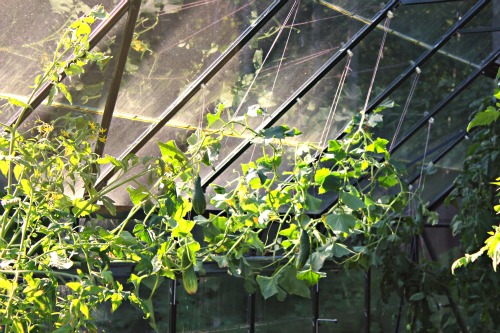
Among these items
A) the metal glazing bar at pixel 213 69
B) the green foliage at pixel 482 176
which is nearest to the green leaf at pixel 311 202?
the metal glazing bar at pixel 213 69

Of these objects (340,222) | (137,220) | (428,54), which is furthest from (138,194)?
(428,54)

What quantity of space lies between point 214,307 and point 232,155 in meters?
1.47

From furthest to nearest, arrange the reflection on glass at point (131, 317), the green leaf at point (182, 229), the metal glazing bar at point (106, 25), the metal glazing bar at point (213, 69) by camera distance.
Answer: the reflection on glass at point (131, 317) < the metal glazing bar at point (213, 69) < the metal glazing bar at point (106, 25) < the green leaf at point (182, 229)

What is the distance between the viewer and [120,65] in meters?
3.75

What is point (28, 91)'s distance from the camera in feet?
12.1

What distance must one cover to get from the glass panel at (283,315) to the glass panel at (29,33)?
131 inches

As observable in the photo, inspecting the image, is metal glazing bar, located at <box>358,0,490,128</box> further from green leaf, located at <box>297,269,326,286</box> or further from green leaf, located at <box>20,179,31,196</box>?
green leaf, located at <box>20,179,31,196</box>

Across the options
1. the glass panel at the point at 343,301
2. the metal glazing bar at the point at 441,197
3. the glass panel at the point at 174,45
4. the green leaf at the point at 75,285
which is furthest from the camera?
the metal glazing bar at the point at 441,197

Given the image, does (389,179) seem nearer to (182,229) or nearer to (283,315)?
(182,229)

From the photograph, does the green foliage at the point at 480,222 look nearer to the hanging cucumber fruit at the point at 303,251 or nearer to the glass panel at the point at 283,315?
the glass panel at the point at 283,315

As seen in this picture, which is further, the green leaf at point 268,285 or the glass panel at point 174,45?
the glass panel at point 174,45

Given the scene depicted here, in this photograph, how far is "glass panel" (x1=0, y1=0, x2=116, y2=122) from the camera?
3342mm

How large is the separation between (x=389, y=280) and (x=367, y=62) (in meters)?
2.35

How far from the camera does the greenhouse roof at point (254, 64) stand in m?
3.62
